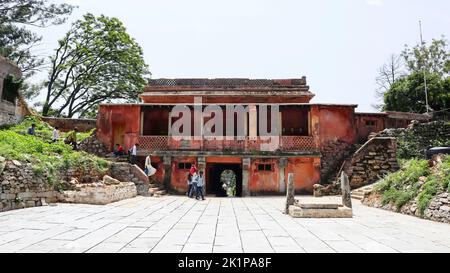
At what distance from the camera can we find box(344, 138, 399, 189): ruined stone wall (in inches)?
695

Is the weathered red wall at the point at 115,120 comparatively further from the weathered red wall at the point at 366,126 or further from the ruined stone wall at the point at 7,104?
the weathered red wall at the point at 366,126

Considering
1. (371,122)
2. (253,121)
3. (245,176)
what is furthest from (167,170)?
(371,122)

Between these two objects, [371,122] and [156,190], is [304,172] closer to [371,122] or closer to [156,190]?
[371,122]

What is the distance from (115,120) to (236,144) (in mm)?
8122

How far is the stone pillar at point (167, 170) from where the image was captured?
744 inches

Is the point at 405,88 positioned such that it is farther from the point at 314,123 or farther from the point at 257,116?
the point at 257,116

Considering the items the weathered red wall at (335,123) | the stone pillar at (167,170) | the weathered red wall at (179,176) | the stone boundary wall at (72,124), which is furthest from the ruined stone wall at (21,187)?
the weathered red wall at (335,123)

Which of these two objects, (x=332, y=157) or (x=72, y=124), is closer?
(x=332, y=157)

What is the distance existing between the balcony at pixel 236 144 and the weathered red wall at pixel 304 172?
669 mm

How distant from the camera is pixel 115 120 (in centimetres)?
2034

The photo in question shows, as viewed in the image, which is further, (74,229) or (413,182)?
(413,182)

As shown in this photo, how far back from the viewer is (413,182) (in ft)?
34.7
